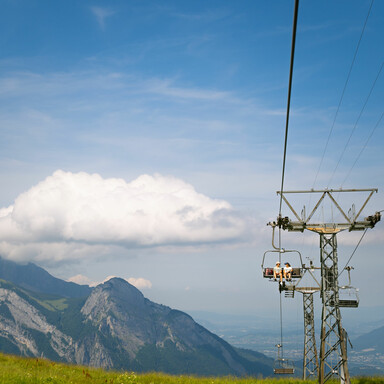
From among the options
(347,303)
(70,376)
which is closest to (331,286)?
(347,303)

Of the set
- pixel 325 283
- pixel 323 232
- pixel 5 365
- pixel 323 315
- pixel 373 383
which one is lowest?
pixel 373 383

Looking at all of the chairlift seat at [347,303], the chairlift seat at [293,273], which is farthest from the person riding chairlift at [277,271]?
the chairlift seat at [347,303]

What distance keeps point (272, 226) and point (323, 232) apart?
3.41 metres

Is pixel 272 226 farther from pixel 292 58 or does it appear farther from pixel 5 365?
pixel 292 58

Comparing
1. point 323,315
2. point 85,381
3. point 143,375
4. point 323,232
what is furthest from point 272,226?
point 85,381

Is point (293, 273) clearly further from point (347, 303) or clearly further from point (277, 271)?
point (347, 303)

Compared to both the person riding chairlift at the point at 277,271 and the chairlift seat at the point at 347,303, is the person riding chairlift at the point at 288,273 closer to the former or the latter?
the person riding chairlift at the point at 277,271

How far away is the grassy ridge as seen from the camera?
21.8 metres

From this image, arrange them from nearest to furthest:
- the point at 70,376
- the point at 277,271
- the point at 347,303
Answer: the point at 70,376 < the point at 347,303 < the point at 277,271

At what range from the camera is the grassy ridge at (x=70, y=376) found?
2177cm

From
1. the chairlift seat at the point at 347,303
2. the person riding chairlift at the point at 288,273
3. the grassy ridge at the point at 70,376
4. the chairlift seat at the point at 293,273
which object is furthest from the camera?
the person riding chairlift at the point at 288,273

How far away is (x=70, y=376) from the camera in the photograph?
79.7ft

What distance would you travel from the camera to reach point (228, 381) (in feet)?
86.5

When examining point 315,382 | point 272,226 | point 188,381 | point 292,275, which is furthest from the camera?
point 292,275
